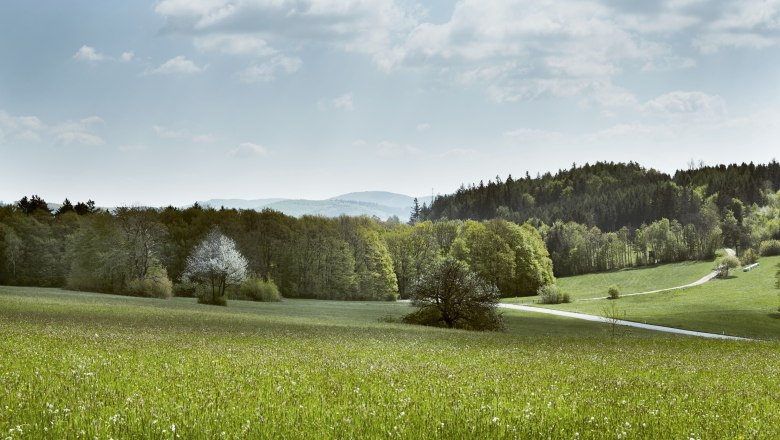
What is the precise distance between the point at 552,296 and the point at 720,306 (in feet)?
99.3

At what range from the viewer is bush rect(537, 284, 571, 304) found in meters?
125

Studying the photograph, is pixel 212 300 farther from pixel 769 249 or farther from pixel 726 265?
pixel 769 249

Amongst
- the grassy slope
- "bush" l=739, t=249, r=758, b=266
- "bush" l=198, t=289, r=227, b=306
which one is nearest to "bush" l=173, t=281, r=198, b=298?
"bush" l=198, t=289, r=227, b=306

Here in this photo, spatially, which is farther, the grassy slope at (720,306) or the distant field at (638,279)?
the distant field at (638,279)

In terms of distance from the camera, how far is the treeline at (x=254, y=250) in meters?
97.4

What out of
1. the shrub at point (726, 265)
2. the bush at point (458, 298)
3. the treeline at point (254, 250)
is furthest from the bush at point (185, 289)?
the shrub at point (726, 265)

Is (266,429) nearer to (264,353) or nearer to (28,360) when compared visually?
(28,360)

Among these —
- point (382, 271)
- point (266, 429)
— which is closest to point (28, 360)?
point (266, 429)

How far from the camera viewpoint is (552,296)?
412ft

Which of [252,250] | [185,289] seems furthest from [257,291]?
[252,250]

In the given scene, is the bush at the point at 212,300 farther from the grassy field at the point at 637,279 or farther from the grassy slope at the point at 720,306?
the grassy field at the point at 637,279

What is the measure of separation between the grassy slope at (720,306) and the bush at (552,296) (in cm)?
359

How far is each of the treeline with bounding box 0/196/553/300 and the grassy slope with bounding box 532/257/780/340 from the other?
26.5 metres

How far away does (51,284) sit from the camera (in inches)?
4065
